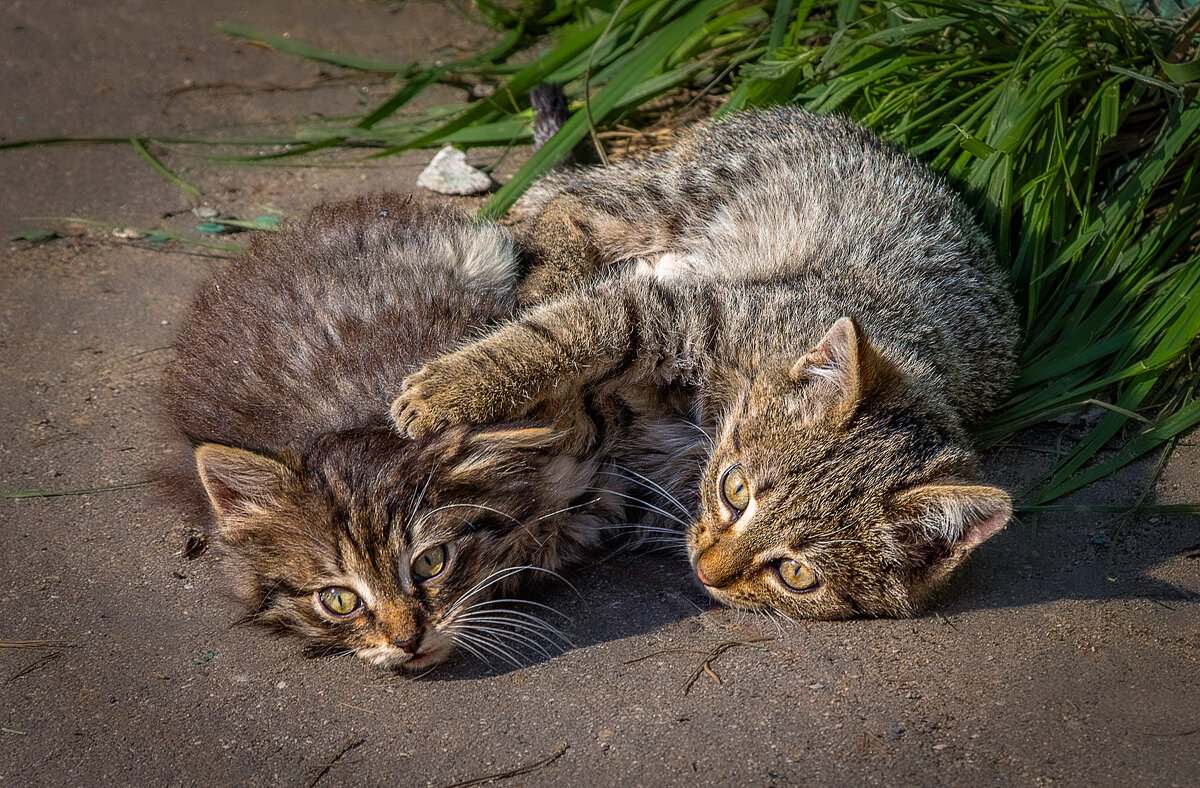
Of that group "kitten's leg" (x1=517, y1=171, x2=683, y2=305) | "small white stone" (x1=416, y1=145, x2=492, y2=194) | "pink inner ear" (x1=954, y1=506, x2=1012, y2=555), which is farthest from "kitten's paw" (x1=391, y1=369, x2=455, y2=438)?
"small white stone" (x1=416, y1=145, x2=492, y2=194)

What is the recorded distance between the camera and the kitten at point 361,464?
285 cm

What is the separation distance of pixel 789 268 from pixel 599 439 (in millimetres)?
1134

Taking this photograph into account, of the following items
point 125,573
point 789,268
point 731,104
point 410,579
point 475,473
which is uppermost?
point 731,104

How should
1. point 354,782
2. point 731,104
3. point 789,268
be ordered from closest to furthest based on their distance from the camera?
point 354,782 → point 789,268 → point 731,104

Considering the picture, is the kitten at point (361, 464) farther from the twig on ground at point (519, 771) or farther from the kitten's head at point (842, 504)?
the kitten's head at point (842, 504)

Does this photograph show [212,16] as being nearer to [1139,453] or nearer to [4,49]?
[4,49]

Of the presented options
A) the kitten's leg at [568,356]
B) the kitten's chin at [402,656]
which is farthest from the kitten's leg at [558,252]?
the kitten's chin at [402,656]

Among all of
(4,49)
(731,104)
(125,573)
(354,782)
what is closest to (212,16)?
(4,49)

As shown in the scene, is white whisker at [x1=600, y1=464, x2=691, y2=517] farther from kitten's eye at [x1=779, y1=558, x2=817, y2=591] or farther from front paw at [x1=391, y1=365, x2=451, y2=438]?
front paw at [x1=391, y1=365, x2=451, y2=438]

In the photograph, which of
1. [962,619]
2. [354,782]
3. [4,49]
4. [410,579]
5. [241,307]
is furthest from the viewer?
[4,49]

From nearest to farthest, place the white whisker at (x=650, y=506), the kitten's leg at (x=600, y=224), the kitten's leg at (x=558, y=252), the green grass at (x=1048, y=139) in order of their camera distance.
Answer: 1. the white whisker at (x=650, y=506)
2. the green grass at (x=1048, y=139)
3. the kitten's leg at (x=558, y=252)
4. the kitten's leg at (x=600, y=224)

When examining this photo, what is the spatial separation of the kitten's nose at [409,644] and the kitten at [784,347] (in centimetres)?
64

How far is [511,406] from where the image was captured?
3215 millimetres

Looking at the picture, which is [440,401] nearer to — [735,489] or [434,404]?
[434,404]
